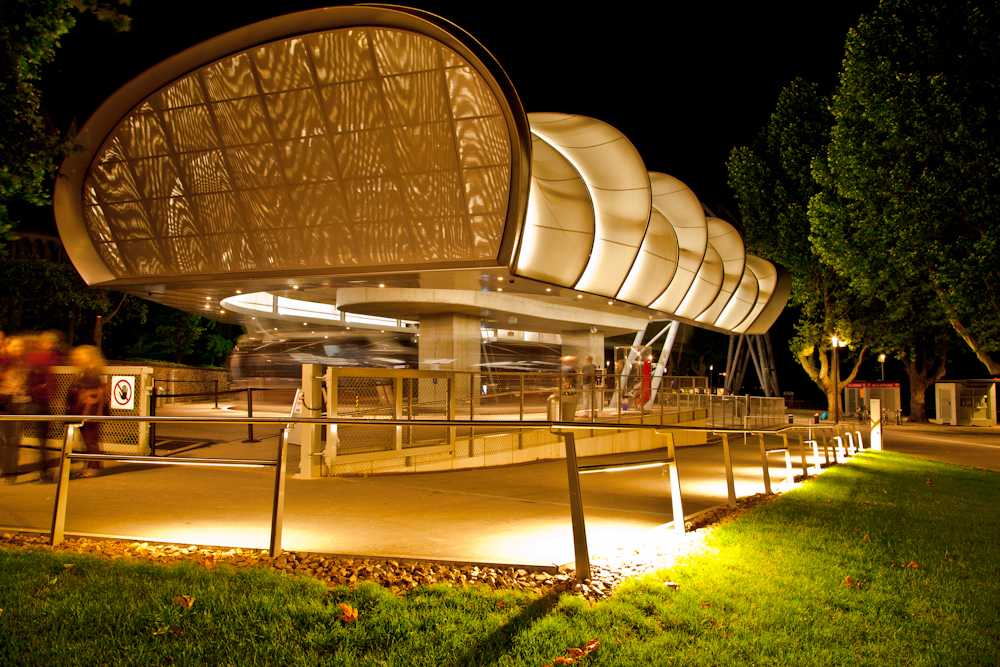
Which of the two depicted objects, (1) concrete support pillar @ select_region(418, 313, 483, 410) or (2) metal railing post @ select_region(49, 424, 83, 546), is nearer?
(2) metal railing post @ select_region(49, 424, 83, 546)

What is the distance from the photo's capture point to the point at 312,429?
873 centimetres

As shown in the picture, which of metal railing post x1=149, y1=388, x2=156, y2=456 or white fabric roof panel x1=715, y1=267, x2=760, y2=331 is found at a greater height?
white fabric roof panel x1=715, y1=267, x2=760, y2=331

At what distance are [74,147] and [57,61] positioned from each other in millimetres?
4759

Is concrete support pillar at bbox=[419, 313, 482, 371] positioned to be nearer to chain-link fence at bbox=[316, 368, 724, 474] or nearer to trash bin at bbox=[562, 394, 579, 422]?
chain-link fence at bbox=[316, 368, 724, 474]

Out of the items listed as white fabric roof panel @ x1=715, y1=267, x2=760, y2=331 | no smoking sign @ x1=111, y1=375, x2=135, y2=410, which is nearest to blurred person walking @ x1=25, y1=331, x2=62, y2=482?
no smoking sign @ x1=111, y1=375, x2=135, y2=410

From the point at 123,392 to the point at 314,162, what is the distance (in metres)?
6.97

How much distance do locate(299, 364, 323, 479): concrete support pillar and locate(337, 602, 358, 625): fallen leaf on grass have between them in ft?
16.9

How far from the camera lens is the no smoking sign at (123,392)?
33.8 ft

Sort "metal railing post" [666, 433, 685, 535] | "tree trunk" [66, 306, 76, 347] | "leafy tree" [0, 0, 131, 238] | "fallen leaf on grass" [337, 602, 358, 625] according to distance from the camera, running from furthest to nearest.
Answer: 1. "tree trunk" [66, 306, 76, 347]
2. "leafy tree" [0, 0, 131, 238]
3. "metal railing post" [666, 433, 685, 535]
4. "fallen leaf on grass" [337, 602, 358, 625]

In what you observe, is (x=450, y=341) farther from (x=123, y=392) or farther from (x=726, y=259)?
(x=726, y=259)

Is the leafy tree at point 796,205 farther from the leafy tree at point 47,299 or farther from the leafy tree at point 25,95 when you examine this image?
the leafy tree at point 47,299

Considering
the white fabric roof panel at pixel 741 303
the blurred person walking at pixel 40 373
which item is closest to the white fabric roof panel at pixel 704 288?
the white fabric roof panel at pixel 741 303

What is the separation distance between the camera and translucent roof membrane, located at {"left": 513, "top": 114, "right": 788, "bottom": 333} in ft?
50.9

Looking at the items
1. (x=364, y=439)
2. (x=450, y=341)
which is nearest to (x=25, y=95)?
(x=364, y=439)
